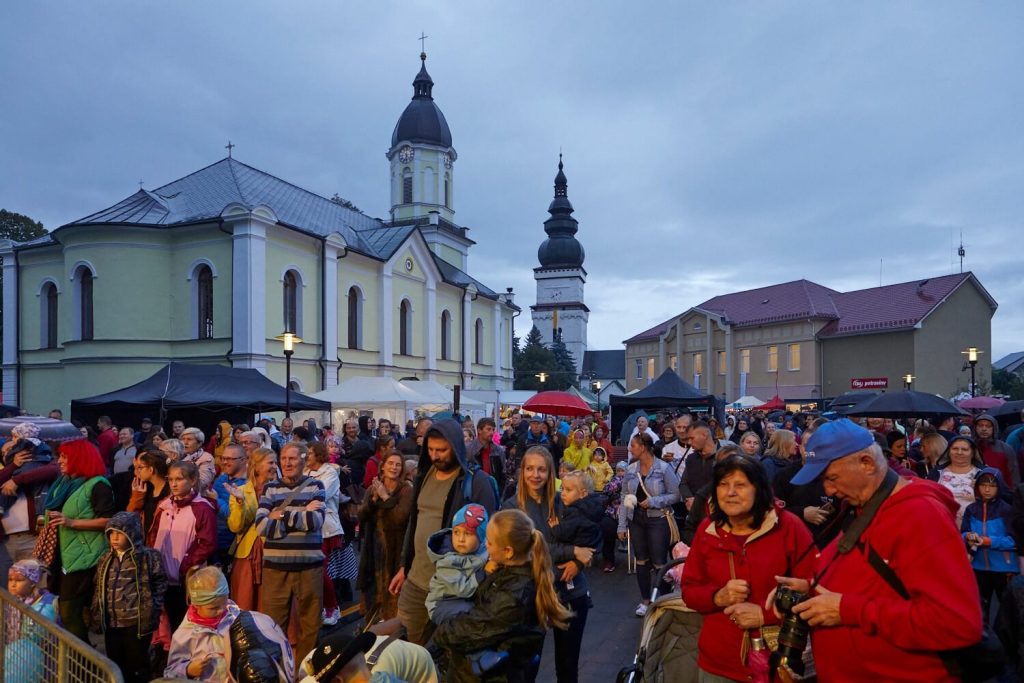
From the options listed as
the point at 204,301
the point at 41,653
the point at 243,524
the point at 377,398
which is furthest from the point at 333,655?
the point at 204,301

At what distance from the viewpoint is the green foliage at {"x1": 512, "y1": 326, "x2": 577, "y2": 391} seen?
271ft

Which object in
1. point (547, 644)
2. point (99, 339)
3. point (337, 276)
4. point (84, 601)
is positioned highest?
point (337, 276)

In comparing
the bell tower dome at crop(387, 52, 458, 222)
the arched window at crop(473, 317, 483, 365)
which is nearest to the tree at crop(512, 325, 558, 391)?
the arched window at crop(473, 317, 483, 365)

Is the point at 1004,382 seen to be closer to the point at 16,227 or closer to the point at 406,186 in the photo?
the point at 406,186

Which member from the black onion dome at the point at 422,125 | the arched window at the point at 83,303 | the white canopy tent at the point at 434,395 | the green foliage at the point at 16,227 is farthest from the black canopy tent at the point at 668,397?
the green foliage at the point at 16,227

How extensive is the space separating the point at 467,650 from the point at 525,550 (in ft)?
1.94

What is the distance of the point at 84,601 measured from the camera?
5336mm

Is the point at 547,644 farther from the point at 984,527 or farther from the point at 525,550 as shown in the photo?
the point at 984,527

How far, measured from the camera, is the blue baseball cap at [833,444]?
2643mm

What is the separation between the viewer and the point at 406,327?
1510 inches

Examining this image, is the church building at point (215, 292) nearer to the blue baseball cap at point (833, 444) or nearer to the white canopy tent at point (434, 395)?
the white canopy tent at point (434, 395)

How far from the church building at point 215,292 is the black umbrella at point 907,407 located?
71.7 feet

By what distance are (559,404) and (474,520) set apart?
12772mm

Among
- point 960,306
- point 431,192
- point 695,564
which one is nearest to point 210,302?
point 431,192
